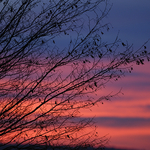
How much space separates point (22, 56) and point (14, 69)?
0.39m

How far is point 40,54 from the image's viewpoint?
11.3m

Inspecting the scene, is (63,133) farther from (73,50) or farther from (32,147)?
(73,50)

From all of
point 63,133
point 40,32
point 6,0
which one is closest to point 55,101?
point 63,133

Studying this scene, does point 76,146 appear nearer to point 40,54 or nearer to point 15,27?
point 40,54

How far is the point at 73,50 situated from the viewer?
442 inches

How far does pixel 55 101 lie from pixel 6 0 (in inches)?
113

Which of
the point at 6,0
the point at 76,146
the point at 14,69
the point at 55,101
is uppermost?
the point at 6,0

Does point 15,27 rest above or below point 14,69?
above

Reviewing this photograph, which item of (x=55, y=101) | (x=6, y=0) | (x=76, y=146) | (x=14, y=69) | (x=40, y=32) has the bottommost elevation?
(x=76, y=146)

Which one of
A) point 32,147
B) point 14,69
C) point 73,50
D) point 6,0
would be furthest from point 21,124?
point 6,0

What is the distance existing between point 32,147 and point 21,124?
636 mm

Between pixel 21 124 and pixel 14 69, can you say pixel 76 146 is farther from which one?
pixel 14 69

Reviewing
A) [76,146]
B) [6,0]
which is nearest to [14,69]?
[6,0]

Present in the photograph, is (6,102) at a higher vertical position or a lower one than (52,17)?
lower
